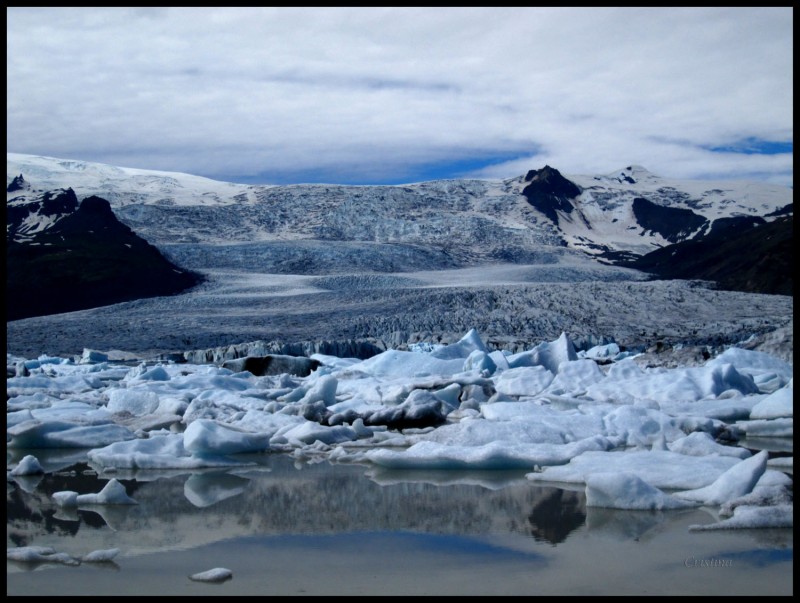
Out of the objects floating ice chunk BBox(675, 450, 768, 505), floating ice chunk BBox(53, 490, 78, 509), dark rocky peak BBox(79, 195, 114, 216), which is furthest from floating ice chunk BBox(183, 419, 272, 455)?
dark rocky peak BBox(79, 195, 114, 216)

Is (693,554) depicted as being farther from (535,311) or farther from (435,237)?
(435,237)

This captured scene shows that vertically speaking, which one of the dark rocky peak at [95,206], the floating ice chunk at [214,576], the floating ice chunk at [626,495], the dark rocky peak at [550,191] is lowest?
the floating ice chunk at [626,495]

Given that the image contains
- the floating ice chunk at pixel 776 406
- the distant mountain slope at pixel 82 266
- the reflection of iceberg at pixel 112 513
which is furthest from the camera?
the distant mountain slope at pixel 82 266

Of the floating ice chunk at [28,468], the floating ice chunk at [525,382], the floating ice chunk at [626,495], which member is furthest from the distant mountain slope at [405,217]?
the floating ice chunk at [28,468]

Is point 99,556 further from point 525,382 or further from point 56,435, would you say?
point 525,382

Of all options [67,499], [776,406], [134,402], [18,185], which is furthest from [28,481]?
[18,185]

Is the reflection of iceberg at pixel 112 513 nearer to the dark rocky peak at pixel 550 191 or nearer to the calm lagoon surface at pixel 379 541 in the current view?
the calm lagoon surface at pixel 379 541

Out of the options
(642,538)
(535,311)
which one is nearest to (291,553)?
(642,538)

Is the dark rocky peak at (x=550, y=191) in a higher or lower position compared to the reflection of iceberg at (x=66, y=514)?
higher
